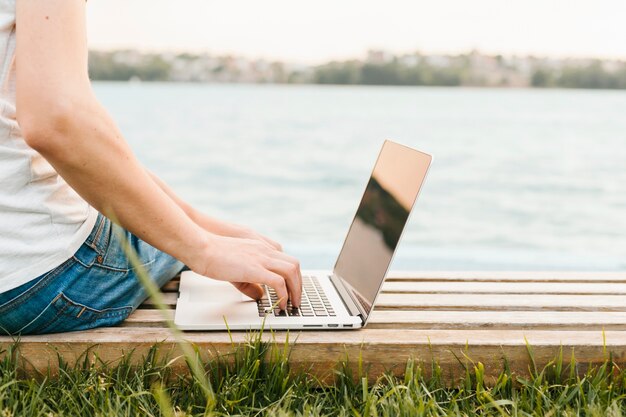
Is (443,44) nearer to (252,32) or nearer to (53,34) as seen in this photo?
(252,32)

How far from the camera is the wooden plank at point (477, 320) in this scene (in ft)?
5.12

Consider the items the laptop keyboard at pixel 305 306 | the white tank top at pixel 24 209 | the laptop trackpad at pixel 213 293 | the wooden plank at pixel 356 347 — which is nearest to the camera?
the white tank top at pixel 24 209

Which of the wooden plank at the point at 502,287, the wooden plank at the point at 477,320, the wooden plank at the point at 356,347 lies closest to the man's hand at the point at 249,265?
the wooden plank at the point at 356,347

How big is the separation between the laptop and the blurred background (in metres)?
1.54

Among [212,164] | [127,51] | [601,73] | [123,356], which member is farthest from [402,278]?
[127,51]

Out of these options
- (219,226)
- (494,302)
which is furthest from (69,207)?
(494,302)

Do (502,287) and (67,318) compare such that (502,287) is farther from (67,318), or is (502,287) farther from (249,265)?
(67,318)

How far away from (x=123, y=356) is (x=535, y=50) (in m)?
26.3

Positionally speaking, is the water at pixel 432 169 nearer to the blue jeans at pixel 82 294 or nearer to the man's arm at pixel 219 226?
the man's arm at pixel 219 226

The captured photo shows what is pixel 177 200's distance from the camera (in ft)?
5.95

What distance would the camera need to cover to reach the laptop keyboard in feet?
5.00

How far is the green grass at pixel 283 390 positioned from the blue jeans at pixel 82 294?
82mm

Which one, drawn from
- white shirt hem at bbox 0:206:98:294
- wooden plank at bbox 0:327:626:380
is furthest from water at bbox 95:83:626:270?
white shirt hem at bbox 0:206:98:294

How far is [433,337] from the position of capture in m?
1.47
